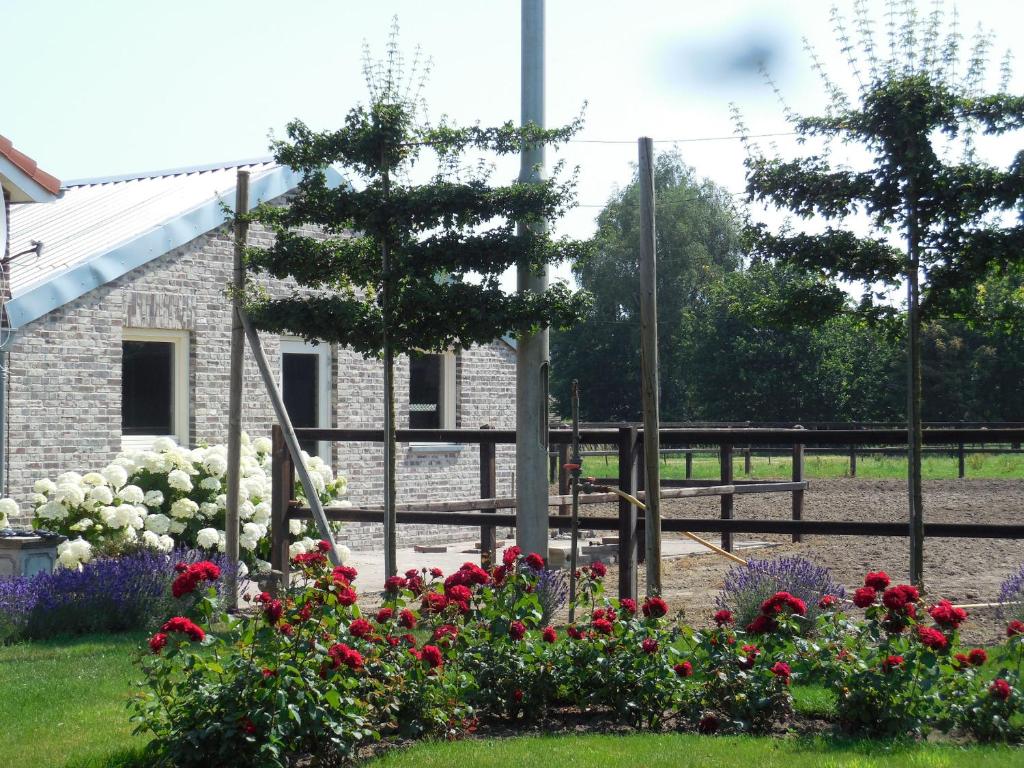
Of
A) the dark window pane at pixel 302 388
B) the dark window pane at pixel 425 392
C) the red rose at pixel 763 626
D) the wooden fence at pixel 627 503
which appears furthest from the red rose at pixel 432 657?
the dark window pane at pixel 425 392

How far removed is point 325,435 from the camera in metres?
11.1

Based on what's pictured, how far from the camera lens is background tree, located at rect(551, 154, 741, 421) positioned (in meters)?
61.4

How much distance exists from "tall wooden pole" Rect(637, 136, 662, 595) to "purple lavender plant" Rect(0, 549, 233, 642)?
12.1ft

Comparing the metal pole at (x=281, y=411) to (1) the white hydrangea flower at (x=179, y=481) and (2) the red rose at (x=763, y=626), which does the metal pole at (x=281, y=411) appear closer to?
(1) the white hydrangea flower at (x=179, y=481)

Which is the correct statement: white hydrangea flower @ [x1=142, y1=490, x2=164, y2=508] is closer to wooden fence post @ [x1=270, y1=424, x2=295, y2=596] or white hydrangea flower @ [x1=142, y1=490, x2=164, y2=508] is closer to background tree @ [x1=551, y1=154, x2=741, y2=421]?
wooden fence post @ [x1=270, y1=424, x2=295, y2=596]

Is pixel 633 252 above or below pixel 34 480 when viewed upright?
above

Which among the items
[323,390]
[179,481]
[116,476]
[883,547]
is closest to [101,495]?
[116,476]

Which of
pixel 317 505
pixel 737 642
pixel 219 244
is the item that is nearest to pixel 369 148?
pixel 317 505

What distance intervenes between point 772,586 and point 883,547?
22.7 feet

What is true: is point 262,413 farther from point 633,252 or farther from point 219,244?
→ point 633,252

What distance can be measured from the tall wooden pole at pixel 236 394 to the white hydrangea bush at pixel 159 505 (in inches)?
46.5

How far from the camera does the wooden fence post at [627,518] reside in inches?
358

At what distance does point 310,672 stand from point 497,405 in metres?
13.2

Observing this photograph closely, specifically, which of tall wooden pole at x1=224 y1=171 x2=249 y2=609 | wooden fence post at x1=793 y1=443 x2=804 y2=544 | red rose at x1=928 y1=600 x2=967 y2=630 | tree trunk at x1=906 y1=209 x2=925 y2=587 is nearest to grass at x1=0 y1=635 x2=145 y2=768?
tall wooden pole at x1=224 y1=171 x2=249 y2=609
